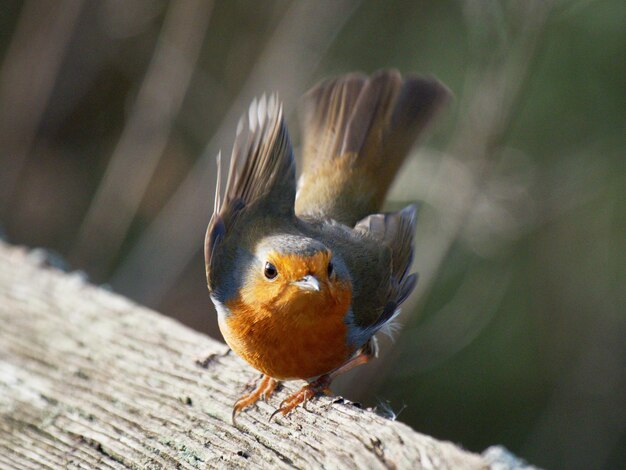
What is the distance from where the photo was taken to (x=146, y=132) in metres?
6.02

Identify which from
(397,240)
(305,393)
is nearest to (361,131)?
(397,240)

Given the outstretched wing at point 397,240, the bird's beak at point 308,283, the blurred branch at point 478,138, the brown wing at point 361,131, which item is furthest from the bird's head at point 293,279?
the blurred branch at point 478,138

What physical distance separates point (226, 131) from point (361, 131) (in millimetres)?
1665

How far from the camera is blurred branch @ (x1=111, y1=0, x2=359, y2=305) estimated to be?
5797 millimetres

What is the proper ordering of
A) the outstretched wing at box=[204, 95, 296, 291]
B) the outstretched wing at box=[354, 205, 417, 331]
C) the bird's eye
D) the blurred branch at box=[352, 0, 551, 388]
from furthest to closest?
the blurred branch at box=[352, 0, 551, 388], the outstretched wing at box=[354, 205, 417, 331], the outstretched wing at box=[204, 95, 296, 291], the bird's eye

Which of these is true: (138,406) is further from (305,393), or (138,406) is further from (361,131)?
(361,131)

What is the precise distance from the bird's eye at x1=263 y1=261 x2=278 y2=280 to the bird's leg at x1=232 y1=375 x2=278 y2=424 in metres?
0.36

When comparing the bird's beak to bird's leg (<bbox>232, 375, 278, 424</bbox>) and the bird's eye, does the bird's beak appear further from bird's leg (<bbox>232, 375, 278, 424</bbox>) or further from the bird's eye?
bird's leg (<bbox>232, 375, 278, 424</bbox>)

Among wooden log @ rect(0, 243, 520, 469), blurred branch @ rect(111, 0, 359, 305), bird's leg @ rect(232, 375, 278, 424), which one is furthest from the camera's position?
blurred branch @ rect(111, 0, 359, 305)

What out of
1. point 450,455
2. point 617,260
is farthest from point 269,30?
point 450,455

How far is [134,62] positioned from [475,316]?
12.0 feet

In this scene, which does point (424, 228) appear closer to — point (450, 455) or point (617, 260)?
point (617, 260)

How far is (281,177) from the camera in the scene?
3330mm

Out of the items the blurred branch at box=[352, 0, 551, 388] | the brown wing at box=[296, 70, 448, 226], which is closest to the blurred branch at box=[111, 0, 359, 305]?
the blurred branch at box=[352, 0, 551, 388]
